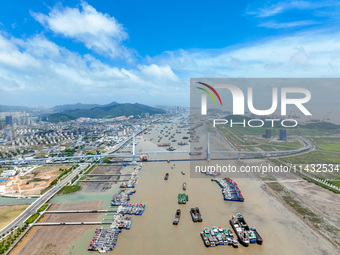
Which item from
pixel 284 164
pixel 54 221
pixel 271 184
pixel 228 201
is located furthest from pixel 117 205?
pixel 284 164

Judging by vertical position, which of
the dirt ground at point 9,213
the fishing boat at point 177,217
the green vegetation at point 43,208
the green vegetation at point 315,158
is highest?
the green vegetation at point 315,158

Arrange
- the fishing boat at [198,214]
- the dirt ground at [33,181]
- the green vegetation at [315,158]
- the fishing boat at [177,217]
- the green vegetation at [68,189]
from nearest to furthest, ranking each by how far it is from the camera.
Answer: the fishing boat at [177,217], the fishing boat at [198,214], the green vegetation at [68,189], the dirt ground at [33,181], the green vegetation at [315,158]

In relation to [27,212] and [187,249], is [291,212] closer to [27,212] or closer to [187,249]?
[187,249]

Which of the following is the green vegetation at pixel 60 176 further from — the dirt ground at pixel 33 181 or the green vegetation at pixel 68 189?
the green vegetation at pixel 68 189

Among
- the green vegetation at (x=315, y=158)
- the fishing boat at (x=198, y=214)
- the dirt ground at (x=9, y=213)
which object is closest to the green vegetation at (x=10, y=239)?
the dirt ground at (x=9, y=213)

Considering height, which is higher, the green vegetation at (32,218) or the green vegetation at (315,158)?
the green vegetation at (315,158)

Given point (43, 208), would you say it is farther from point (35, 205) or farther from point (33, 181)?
point (33, 181)
